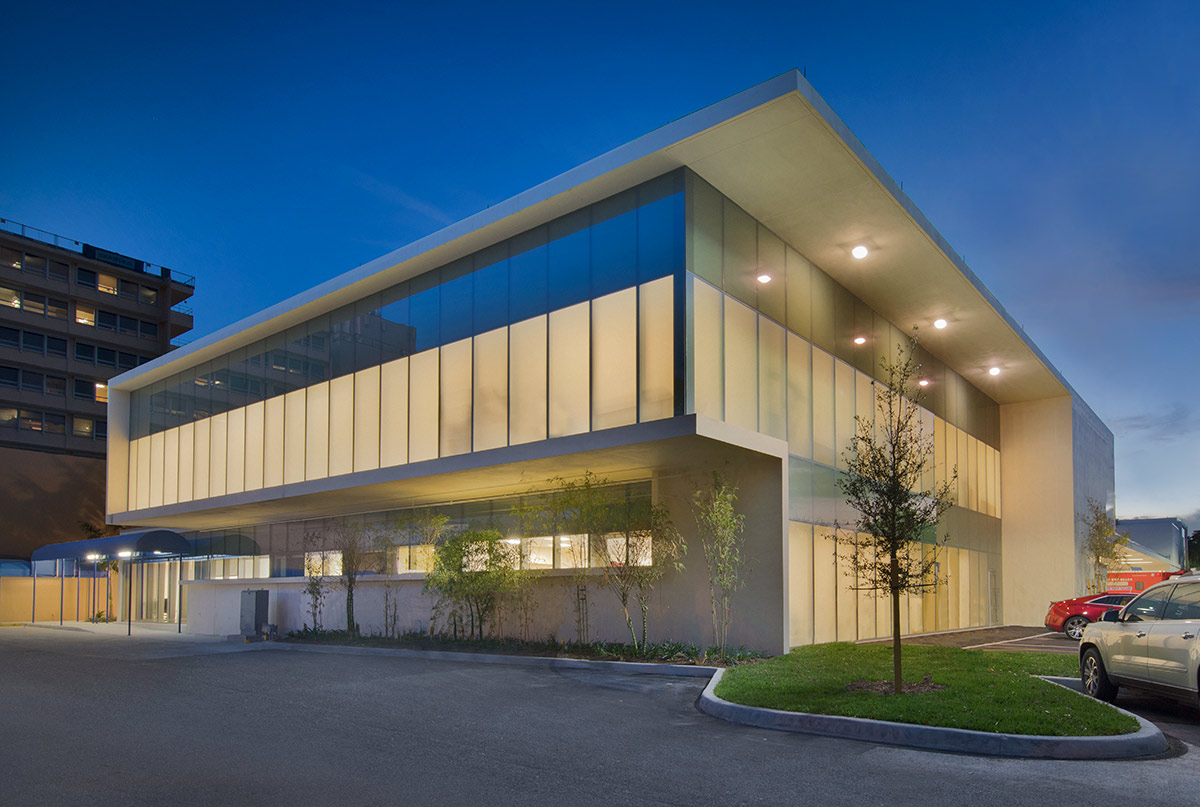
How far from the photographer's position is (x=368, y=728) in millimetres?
11188

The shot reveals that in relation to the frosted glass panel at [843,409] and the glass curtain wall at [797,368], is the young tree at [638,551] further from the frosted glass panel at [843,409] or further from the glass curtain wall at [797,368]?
the frosted glass panel at [843,409]

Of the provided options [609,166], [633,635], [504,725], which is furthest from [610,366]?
[504,725]

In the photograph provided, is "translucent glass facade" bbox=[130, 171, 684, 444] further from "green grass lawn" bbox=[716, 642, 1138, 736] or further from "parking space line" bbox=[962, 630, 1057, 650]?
"parking space line" bbox=[962, 630, 1057, 650]

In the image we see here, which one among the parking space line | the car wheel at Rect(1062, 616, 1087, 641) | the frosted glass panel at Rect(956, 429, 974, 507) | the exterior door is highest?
the frosted glass panel at Rect(956, 429, 974, 507)

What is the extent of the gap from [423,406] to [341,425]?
14.4 feet

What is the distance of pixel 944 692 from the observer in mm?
12656

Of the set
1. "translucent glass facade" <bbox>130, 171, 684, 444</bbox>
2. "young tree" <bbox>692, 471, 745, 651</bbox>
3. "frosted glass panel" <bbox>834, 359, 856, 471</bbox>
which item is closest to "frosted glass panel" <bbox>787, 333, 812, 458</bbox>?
"frosted glass panel" <bbox>834, 359, 856, 471</bbox>

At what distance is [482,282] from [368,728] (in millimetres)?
14730

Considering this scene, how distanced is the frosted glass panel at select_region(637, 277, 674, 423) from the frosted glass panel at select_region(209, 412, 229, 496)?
20.6 meters

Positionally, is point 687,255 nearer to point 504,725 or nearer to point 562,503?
point 562,503

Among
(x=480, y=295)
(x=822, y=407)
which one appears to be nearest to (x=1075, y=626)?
(x=822, y=407)

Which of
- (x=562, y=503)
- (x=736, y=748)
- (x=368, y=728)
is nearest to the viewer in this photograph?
(x=736, y=748)

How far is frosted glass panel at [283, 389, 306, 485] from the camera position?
2998cm

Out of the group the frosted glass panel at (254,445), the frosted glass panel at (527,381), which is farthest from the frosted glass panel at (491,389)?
the frosted glass panel at (254,445)
